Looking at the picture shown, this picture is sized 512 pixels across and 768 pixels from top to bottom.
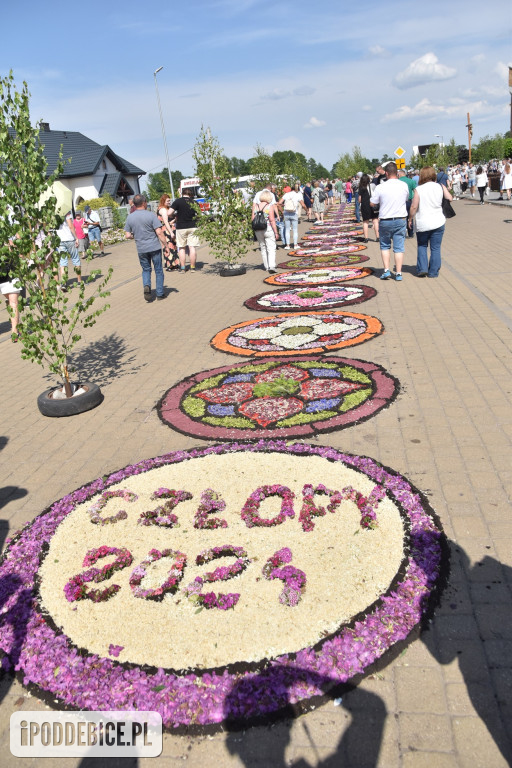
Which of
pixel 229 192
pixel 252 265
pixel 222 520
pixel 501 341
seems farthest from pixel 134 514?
pixel 252 265

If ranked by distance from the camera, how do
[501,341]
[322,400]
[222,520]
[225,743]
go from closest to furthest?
[225,743] → [222,520] → [322,400] → [501,341]

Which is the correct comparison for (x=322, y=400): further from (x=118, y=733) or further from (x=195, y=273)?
(x=195, y=273)

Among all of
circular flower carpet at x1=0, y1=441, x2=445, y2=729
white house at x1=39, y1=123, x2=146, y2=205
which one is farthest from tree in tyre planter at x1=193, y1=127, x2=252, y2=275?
white house at x1=39, y1=123, x2=146, y2=205

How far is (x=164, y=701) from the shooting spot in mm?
2447

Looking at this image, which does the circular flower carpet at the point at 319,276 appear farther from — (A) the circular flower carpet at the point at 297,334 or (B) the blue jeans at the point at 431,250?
(A) the circular flower carpet at the point at 297,334

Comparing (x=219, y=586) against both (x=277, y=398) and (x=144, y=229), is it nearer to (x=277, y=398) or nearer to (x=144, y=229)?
(x=277, y=398)

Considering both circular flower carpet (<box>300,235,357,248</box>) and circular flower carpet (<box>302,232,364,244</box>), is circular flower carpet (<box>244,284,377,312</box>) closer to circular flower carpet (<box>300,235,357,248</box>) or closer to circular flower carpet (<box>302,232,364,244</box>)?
circular flower carpet (<box>300,235,357,248</box>)

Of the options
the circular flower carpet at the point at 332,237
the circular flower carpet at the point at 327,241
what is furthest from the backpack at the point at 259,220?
the circular flower carpet at the point at 332,237

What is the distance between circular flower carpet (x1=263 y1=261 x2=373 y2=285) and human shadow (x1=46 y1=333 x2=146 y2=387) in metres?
4.42

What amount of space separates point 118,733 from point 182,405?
142 inches

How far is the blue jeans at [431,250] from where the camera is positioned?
32.4 ft

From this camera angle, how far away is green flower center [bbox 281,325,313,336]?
8.01 meters
